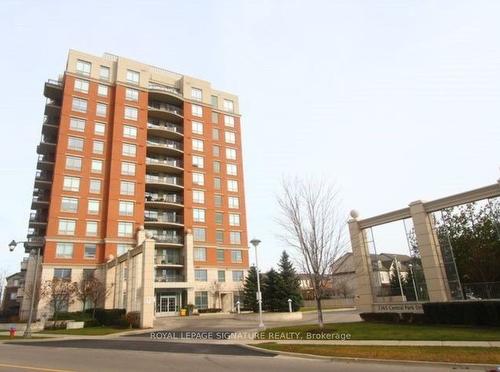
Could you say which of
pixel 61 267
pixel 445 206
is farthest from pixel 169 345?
pixel 61 267

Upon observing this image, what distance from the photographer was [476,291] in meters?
21.3

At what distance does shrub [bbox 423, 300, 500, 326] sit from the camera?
17.4 m

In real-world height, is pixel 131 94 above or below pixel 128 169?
above

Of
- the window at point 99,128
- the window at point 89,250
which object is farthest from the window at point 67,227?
the window at point 99,128

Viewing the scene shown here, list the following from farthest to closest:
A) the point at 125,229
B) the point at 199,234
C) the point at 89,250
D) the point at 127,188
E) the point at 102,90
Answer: the point at 199,234
the point at 102,90
the point at 127,188
the point at 125,229
the point at 89,250

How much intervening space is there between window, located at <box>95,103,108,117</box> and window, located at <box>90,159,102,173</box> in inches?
277

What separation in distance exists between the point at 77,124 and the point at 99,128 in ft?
9.17

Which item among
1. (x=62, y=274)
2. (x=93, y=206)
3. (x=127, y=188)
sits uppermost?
(x=127, y=188)

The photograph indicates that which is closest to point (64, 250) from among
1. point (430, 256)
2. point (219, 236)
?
point (219, 236)

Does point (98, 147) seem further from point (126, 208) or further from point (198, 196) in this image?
point (198, 196)

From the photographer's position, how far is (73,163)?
4822 cm

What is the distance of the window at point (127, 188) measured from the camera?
49.9 m

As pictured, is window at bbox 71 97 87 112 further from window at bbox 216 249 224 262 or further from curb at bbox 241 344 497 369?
curb at bbox 241 344 497 369

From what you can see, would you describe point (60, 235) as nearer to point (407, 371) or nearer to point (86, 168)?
point (86, 168)
